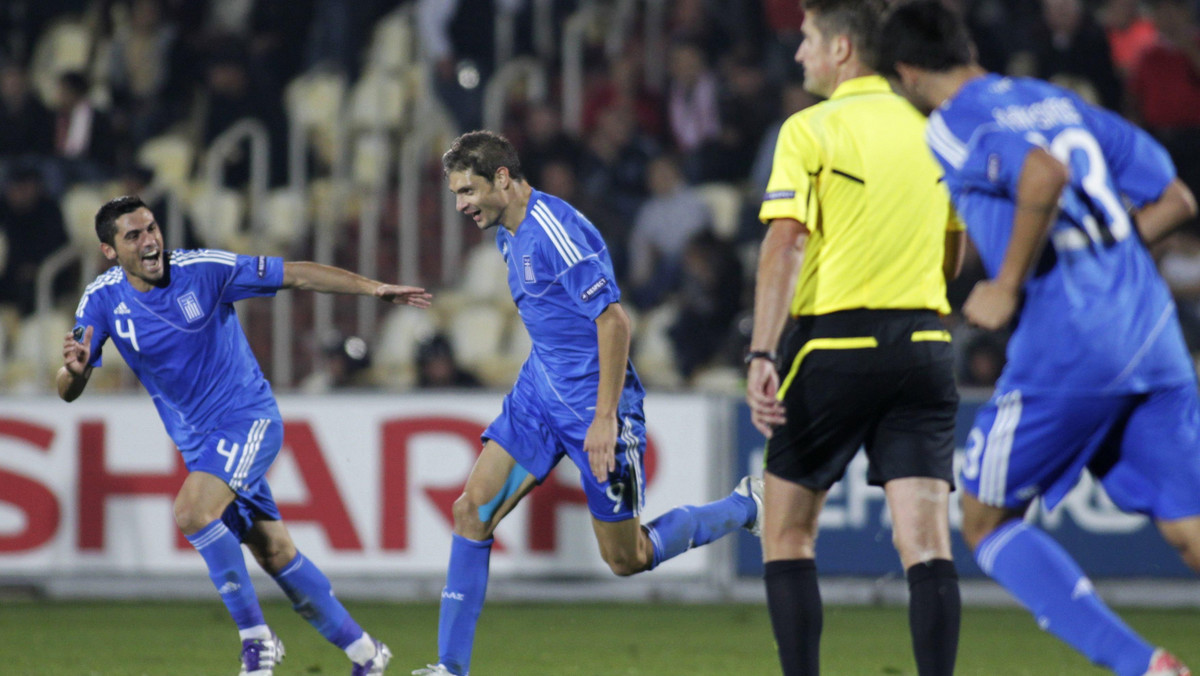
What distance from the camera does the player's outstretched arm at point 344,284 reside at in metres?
6.25

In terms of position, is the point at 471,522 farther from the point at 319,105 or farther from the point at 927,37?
the point at 319,105

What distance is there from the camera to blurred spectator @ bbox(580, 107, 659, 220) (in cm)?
1257

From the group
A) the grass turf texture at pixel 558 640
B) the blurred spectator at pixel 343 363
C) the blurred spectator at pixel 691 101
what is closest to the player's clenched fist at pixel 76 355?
the grass turf texture at pixel 558 640

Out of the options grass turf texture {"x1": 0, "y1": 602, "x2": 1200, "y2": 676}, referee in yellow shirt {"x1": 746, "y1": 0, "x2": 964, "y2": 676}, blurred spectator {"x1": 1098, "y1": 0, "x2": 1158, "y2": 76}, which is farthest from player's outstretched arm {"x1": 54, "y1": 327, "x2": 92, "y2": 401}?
blurred spectator {"x1": 1098, "y1": 0, "x2": 1158, "y2": 76}

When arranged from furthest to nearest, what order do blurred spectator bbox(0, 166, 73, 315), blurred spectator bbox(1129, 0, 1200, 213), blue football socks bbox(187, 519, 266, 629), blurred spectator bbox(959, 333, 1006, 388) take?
blurred spectator bbox(0, 166, 73, 315) → blurred spectator bbox(1129, 0, 1200, 213) → blurred spectator bbox(959, 333, 1006, 388) → blue football socks bbox(187, 519, 266, 629)

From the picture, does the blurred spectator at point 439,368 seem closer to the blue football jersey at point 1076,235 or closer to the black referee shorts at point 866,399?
the black referee shorts at point 866,399

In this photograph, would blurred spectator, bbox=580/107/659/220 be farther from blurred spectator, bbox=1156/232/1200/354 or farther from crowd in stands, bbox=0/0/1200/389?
blurred spectator, bbox=1156/232/1200/354

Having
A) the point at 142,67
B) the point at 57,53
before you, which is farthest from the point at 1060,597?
the point at 57,53

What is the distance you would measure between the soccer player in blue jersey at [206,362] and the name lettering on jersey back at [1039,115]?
288cm

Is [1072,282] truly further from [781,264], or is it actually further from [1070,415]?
[781,264]

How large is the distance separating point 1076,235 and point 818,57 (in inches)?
41.5

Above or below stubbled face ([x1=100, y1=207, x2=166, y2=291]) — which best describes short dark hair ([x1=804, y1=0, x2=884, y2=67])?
above

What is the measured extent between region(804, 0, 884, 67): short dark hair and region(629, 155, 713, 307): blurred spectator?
7.22m

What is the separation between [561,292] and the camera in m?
5.89
